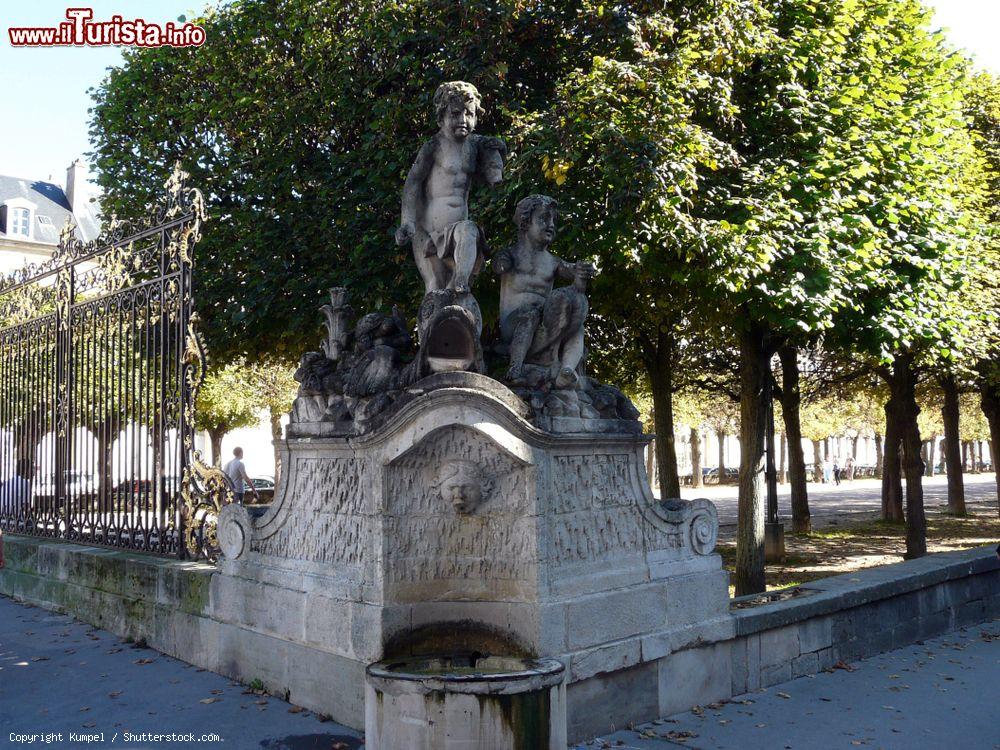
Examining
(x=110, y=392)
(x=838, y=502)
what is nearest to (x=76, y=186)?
(x=838, y=502)

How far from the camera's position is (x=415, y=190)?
646 centimetres

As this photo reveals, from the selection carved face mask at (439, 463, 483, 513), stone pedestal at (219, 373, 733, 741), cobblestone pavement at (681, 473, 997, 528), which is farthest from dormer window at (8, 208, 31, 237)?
carved face mask at (439, 463, 483, 513)

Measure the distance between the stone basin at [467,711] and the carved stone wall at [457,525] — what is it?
1.03m

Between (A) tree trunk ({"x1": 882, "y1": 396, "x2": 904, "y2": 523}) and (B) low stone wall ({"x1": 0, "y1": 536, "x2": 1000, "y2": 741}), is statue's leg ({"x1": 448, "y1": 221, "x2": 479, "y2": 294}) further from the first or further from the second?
(A) tree trunk ({"x1": 882, "y1": 396, "x2": 904, "y2": 523})

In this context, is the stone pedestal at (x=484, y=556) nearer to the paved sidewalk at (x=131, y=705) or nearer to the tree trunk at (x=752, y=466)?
the paved sidewalk at (x=131, y=705)

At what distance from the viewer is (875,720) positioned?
19.6 feet

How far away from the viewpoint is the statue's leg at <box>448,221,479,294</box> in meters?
6.13

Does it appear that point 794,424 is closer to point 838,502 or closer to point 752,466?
point 752,466

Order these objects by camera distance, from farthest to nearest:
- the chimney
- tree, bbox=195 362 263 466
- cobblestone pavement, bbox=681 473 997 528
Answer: the chimney < tree, bbox=195 362 263 466 < cobblestone pavement, bbox=681 473 997 528

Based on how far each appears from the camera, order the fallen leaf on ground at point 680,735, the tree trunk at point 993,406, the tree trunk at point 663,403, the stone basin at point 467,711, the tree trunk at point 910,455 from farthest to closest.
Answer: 1. the tree trunk at point 993,406
2. the tree trunk at point 663,403
3. the tree trunk at point 910,455
4. the fallen leaf on ground at point 680,735
5. the stone basin at point 467,711

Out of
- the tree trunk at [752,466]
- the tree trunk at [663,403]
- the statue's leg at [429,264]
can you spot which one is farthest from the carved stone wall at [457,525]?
the tree trunk at [663,403]

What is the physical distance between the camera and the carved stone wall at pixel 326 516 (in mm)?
5762

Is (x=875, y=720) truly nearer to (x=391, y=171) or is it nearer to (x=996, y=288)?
(x=391, y=171)

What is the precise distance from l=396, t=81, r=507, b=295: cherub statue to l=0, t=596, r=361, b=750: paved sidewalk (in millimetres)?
3161
